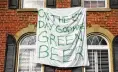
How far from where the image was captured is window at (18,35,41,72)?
12102mm

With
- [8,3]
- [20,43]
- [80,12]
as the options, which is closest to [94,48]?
[80,12]

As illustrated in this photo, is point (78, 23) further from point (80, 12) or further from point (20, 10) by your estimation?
point (20, 10)

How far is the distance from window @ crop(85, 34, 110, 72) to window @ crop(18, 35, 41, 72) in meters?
1.83

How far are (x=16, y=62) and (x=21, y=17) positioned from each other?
1.62 m

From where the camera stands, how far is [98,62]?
1212 centimetres

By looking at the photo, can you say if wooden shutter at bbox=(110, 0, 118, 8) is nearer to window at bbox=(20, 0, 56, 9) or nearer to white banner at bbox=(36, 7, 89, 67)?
white banner at bbox=(36, 7, 89, 67)

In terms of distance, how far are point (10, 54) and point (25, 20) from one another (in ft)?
4.34

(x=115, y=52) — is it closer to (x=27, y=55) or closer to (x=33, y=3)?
(x=27, y=55)

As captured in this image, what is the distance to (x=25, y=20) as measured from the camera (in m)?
12.4

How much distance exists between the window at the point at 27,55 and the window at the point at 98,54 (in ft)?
6.01

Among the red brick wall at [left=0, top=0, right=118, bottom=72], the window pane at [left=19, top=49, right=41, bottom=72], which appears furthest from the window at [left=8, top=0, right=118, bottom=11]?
the window pane at [left=19, top=49, right=41, bottom=72]

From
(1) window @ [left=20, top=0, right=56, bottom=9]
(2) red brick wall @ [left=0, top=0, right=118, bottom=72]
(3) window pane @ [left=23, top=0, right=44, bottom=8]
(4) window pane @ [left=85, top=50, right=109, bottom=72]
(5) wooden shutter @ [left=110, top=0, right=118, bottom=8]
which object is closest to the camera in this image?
(4) window pane @ [left=85, top=50, right=109, bottom=72]

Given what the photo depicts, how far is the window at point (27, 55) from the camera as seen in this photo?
1210cm

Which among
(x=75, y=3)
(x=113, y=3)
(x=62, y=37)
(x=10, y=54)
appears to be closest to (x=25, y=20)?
(x=10, y=54)
